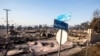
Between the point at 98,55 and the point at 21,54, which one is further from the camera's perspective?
the point at 21,54

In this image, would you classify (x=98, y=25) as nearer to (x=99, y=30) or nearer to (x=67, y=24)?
(x=99, y=30)

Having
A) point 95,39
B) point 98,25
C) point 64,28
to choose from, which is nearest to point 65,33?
point 64,28

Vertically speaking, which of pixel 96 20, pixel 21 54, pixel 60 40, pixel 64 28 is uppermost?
pixel 96 20

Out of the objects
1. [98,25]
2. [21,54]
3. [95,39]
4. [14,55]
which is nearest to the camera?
[14,55]

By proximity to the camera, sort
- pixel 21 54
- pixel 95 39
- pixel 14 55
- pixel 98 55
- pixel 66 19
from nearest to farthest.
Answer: pixel 66 19, pixel 98 55, pixel 14 55, pixel 21 54, pixel 95 39

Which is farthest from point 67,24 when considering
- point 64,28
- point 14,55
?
point 14,55

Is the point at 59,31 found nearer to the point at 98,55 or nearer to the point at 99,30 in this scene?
the point at 98,55

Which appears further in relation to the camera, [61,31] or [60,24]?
[61,31]

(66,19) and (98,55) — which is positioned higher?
(66,19)

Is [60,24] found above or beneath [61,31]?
above
